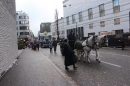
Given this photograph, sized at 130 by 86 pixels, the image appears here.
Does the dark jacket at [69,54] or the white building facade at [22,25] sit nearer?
the dark jacket at [69,54]

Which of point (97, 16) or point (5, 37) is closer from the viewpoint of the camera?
point (5, 37)

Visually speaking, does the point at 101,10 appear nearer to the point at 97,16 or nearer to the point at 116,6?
the point at 97,16

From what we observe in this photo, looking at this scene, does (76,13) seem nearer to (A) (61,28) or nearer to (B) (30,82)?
(A) (61,28)

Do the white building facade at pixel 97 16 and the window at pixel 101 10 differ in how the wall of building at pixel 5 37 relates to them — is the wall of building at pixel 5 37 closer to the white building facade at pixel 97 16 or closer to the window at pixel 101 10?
the white building facade at pixel 97 16

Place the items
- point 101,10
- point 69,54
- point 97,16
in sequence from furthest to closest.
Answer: point 97,16 < point 101,10 < point 69,54

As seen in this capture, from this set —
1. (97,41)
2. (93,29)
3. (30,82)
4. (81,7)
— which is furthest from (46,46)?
(30,82)

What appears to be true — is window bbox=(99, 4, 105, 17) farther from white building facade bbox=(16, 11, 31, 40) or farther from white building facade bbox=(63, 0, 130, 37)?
white building facade bbox=(16, 11, 31, 40)

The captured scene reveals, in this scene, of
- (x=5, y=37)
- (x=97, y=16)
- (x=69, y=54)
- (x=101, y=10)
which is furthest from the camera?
(x=97, y=16)

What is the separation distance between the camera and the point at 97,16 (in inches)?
1655

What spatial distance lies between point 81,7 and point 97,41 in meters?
38.2

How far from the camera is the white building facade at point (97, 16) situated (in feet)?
114

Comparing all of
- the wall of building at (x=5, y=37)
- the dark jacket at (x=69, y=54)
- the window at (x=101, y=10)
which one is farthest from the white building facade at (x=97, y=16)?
the wall of building at (x=5, y=37)

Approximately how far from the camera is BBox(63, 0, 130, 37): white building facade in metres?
34.8

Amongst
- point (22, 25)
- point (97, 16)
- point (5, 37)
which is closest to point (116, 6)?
point (97, 16)
